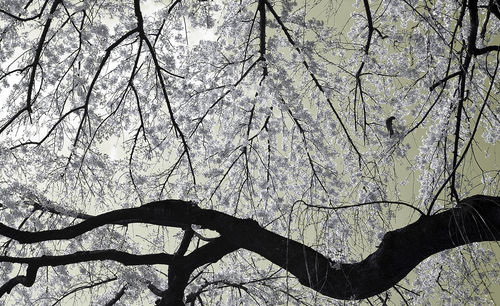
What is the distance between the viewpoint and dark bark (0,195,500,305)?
2.38 meters

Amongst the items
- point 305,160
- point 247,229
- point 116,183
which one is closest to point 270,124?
point 305,160

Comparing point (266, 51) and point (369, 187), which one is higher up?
point (266, 51)

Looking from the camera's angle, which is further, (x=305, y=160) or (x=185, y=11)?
(x=305, y=160)

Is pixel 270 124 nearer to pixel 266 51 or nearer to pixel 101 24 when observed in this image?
pixel 266 51

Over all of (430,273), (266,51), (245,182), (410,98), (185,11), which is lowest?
(430,273)

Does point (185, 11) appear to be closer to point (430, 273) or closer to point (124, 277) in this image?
point (124, 277)

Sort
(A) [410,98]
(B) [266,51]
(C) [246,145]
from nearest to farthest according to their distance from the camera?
1. (B) [266,51]
2. (C) [246,145]
3. (A) [410,98]

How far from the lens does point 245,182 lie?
20.0 ft

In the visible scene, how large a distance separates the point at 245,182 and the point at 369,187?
5.15 feet

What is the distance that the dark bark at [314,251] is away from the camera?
2.38 metres

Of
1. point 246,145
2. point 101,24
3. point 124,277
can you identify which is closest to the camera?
point 124,277

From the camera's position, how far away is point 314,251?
2.85 metres

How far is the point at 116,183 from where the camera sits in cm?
639

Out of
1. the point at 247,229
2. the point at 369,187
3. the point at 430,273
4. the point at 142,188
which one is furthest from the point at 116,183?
the point at 430,273
